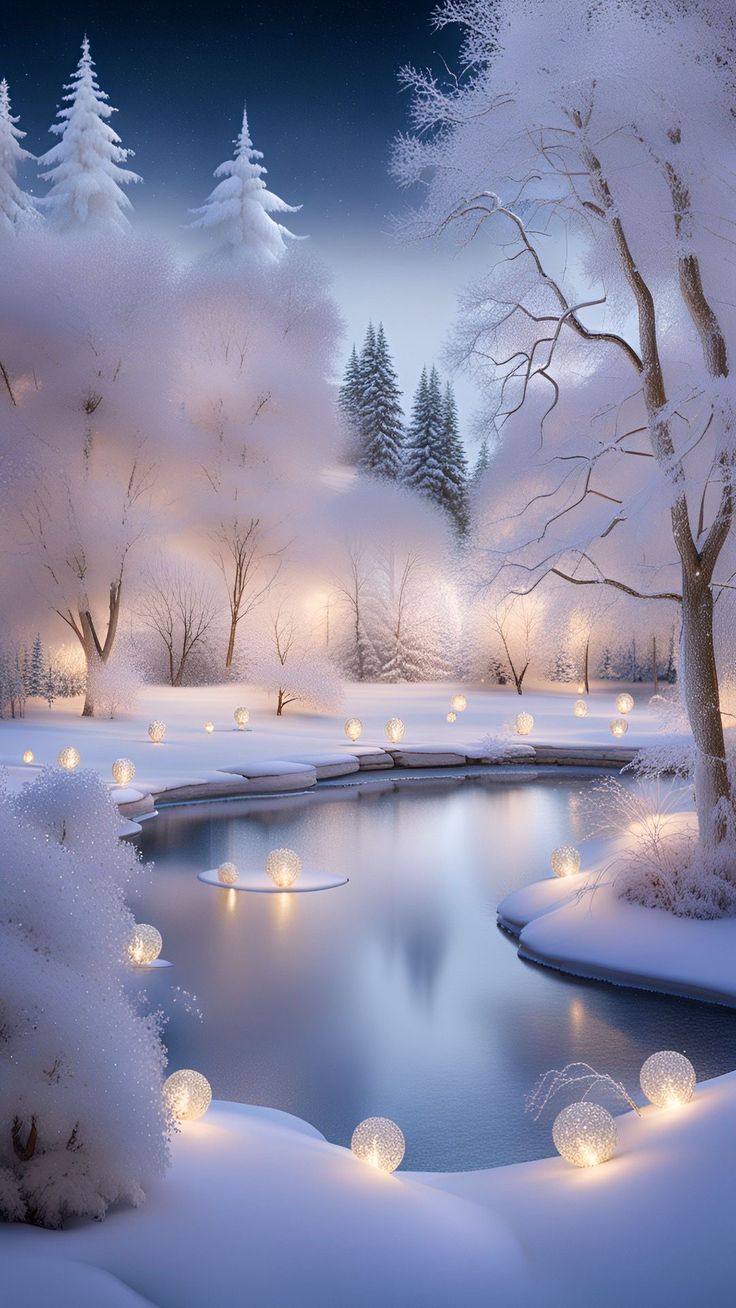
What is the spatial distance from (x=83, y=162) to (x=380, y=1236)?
19.1 m

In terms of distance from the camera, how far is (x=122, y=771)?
10.8 m

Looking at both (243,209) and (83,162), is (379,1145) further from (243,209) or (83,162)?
(243,209)

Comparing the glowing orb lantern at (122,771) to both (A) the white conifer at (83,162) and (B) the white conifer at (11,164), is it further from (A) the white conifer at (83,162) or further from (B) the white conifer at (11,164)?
(A) the white conifer at (83,162)

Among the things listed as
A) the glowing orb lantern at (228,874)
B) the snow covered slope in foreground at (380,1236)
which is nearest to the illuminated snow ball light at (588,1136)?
the snow covered slope in foreground at (380,1236)

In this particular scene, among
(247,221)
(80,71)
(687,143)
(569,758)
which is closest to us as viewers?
(687,143)

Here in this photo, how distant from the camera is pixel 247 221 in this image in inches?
804

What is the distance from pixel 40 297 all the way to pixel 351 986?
1217 centimetres

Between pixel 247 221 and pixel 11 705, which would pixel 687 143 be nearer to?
pixel 11 705

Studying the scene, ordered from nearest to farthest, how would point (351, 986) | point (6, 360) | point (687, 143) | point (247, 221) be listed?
1. point (351, 986)
2. point (687, 143)
3. point (6, 360)
4. point (247, 221)

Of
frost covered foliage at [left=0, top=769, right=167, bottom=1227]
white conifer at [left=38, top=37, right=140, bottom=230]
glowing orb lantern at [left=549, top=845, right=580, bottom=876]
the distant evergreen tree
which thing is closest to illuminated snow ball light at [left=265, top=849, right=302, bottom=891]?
glowing orb lantern at [left=549, top=845, right=580, bottom=876]

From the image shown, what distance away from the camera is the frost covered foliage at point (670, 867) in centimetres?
636

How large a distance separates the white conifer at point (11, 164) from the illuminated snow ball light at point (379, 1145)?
1724 centimetres

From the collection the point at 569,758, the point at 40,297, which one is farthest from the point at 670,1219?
the point at 40,297

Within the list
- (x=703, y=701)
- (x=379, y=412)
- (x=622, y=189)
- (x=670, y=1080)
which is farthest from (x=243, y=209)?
(x=670, y=1080)
